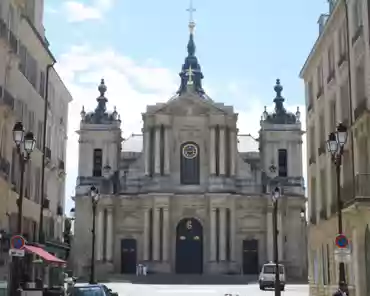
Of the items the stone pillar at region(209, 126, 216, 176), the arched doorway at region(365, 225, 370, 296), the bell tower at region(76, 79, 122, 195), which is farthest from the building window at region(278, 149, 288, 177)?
the arched doorway at region(365, 225, 370, 296)

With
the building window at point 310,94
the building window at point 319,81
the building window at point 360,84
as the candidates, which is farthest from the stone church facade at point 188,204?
the building window at point 360,84

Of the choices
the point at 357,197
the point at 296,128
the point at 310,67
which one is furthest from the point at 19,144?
the point at 296,128

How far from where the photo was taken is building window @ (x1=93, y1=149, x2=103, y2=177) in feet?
218

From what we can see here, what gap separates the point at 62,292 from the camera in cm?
2802

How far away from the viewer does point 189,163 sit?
6450cm

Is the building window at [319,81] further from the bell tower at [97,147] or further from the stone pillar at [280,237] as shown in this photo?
the bell tower at [97,147]

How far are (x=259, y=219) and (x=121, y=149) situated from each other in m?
16.0

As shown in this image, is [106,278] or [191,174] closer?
[106,278]

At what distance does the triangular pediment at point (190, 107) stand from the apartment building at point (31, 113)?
18.0 metres

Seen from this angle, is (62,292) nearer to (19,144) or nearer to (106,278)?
(19,144)

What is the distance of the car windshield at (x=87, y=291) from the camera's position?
70.1ft

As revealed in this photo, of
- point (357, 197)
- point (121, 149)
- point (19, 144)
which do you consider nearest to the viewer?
point (19, 144)

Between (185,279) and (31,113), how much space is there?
26066 millimetres

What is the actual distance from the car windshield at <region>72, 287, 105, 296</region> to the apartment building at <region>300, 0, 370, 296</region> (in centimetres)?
932
